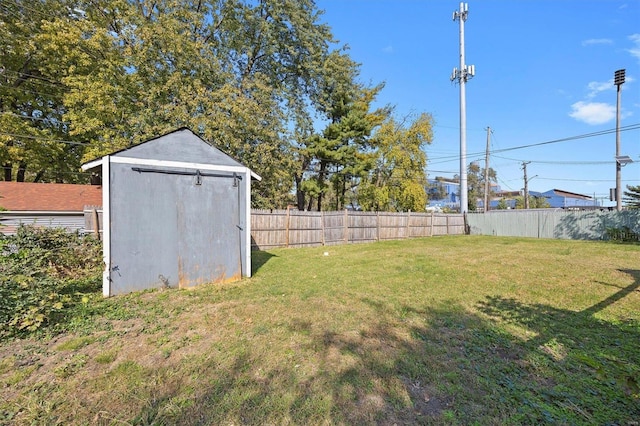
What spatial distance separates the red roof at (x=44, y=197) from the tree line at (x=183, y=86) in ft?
5.87

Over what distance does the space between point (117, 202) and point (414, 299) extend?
5.16 metres

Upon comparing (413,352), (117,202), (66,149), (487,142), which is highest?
(487,142)

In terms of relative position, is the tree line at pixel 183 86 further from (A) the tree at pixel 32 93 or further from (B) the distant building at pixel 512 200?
(B) the distant building at pixel 512 200

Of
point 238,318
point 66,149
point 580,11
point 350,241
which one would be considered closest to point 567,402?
point 238,318

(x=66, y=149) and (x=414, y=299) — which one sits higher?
(x=66, y=149)

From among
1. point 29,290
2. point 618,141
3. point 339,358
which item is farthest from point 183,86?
point 618,141

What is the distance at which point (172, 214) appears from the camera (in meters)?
5.26

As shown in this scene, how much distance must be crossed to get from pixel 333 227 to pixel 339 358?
32.1 feet

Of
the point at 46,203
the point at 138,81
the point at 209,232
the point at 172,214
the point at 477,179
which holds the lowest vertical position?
the point at 209,232

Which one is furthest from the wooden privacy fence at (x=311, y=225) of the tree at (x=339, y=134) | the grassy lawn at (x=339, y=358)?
the grassy lawn at (x=339, y=358)

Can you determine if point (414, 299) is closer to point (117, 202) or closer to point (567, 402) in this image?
point (567, 402)

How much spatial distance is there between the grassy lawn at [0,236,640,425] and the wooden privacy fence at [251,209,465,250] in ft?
18.7

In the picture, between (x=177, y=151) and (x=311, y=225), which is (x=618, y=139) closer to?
(x=311, y=225)

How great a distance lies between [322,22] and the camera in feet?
58.1
